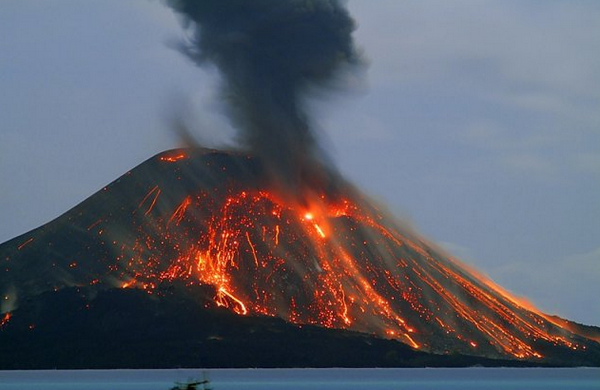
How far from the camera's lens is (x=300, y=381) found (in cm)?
12988

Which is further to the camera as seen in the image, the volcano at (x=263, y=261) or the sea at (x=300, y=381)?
the volcano at (x=263, y=261)

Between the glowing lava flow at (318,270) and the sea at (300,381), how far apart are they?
584 cm

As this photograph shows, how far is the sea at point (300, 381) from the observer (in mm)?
110688

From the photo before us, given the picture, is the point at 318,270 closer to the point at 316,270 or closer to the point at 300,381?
the point at 316,270

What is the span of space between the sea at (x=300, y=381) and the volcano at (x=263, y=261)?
5.19 meters

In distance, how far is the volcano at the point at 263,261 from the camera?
4830 inches

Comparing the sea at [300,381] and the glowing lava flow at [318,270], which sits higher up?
the glowing lava flow at [318,270]

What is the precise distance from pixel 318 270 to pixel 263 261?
5.99 m

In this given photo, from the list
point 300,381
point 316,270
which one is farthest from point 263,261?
point 300,381

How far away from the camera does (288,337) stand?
116 metres

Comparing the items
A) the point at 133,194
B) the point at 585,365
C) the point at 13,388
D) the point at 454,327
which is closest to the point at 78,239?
the point at 133,194

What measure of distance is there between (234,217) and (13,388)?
34.9 meters

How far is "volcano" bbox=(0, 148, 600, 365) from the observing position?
4830 inches

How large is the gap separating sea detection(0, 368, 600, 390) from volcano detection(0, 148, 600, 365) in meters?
5.19
